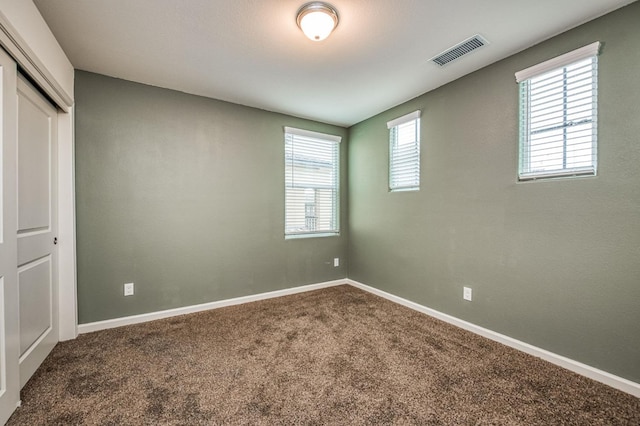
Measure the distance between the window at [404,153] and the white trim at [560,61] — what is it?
41.8 inches

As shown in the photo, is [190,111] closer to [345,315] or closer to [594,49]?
[345,315]

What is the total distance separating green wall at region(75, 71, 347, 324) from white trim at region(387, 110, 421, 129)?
1288 millimetres

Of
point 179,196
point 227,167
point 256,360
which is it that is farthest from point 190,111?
point 256,360

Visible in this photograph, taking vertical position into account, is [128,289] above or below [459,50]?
below

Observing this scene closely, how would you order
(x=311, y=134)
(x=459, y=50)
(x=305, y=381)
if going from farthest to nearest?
(x=311, y=134)
(x=459, y=50)
(x=305, y=381)

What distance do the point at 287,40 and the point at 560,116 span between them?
2.17 metres

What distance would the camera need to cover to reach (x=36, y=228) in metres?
2.04

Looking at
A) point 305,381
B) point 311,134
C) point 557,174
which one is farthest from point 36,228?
point 557,174

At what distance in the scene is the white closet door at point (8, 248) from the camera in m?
1.48

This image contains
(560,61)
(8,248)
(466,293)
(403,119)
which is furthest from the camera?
(403,119)

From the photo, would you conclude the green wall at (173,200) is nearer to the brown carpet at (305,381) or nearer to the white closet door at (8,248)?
the brown carpet at (305,381)

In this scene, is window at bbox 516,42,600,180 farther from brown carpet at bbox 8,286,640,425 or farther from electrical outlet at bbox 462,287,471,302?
brown carpet at bbox 8,286,640,425

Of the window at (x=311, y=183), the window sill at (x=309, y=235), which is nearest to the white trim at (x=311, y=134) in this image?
the window at (x=311, y=183)

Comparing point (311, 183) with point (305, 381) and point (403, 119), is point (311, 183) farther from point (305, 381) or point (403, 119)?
point (305, 381)
